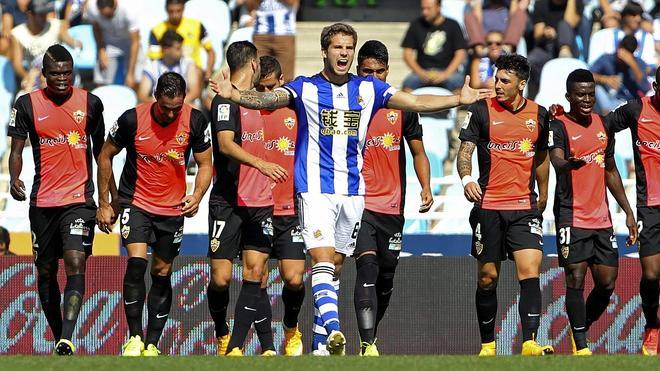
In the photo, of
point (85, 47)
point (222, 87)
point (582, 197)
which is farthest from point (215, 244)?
point (85, 47)

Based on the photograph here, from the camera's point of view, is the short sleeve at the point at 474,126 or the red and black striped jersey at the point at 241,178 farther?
the red and black striped jersey at the point at 241,178

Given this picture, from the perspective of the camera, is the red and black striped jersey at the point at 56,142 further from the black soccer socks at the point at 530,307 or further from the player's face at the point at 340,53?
the black soccer socks at the point at 530,307

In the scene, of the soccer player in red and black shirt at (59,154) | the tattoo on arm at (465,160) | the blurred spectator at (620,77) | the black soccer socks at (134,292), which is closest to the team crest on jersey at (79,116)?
the soccer player in red and black shirt at (59,154)

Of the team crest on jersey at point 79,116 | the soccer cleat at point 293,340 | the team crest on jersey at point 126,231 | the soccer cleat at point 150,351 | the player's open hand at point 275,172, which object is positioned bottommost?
the soccer cleat at point 293,340

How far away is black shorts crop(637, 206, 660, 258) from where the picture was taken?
12.2 m

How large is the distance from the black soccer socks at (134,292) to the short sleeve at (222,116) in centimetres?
124

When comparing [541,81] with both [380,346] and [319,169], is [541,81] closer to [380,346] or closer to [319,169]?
[380,346]

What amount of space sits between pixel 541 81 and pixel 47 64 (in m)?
8.87

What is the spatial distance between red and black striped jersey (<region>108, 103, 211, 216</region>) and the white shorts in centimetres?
177

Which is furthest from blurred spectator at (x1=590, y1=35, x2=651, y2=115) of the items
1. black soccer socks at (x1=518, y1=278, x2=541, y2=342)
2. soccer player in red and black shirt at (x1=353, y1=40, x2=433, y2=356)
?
black soccer socks at (x1=518, y1=278, x2=541, y2=342)

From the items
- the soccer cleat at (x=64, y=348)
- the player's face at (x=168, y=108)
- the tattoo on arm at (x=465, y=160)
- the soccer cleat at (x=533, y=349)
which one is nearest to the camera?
the soccer cleat at (x=64, y=348)

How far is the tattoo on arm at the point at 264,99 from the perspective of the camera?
400 inches

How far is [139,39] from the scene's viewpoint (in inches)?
769

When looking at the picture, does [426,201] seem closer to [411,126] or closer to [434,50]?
[411,126]
